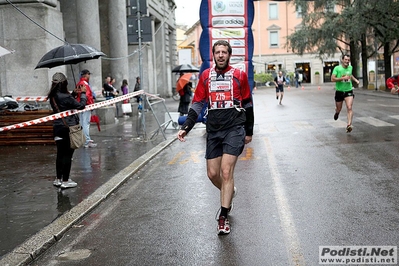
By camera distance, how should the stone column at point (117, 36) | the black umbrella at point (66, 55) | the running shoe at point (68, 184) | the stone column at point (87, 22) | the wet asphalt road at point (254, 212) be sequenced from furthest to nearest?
the stone column at point (117, 36) < the stone column at point (87, 22) < the black umbrella at point (66, 55) < the running shoe at point (68, 184) < the wet asphalt road at point (254, 212)

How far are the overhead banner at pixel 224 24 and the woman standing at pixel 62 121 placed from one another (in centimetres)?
810

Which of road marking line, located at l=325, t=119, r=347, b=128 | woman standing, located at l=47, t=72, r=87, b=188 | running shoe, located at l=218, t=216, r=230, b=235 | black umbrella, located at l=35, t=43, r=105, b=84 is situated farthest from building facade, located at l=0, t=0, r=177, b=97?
running shoe, located at l=218, t=216, r=230, b=235

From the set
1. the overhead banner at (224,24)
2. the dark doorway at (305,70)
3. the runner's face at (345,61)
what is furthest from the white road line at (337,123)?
the dark doorway at (305,70)

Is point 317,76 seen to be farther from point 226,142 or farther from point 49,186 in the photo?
point 226,142

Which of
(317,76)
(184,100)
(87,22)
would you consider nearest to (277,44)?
(317,76)

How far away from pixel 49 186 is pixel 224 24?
29.6 ft

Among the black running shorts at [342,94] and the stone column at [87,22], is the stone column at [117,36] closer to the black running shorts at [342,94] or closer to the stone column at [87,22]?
the stone column at [87,22]

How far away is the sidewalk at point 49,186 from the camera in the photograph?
5785 mm

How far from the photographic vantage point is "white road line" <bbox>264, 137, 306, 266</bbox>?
486 cm

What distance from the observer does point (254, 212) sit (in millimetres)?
6496

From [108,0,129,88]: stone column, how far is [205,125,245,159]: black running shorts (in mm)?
18193

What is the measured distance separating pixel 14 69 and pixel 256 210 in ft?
40.1

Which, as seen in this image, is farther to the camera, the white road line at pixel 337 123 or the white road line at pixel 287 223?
the white road line at pixel 337 123

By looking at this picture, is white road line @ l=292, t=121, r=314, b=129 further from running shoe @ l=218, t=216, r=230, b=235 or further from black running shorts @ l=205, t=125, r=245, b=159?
running shoe @ l=218, t=216, r=230, b=235
